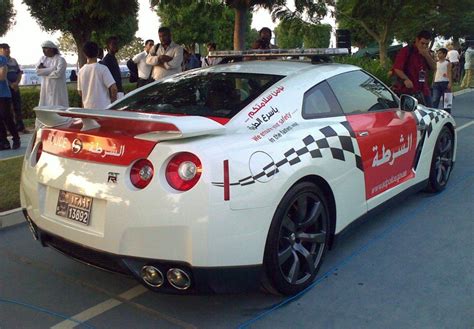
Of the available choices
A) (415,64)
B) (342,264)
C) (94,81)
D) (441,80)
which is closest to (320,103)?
(342,264)

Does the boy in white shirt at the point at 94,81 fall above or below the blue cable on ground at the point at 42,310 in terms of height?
above

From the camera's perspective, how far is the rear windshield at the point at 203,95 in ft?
11.1

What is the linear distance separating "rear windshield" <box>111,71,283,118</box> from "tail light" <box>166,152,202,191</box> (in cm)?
60

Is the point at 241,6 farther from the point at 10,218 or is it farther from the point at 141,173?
the point at 141,173

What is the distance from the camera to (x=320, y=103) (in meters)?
3.70

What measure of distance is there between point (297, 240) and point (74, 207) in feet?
4.50

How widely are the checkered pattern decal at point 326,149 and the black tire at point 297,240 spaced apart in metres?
0.19

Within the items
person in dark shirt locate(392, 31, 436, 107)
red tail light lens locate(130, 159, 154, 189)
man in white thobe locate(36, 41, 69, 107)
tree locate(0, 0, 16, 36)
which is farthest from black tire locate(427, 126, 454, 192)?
tree locate(0, 0, 16, 36)

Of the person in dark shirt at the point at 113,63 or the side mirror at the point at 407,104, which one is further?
the person in dark shirt at the point at 113,63

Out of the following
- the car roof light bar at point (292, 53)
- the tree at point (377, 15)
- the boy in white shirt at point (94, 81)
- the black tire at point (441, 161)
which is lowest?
the black tire at point (441, 161)

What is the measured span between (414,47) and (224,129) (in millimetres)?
4778

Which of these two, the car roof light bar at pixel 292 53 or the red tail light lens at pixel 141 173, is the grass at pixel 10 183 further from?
the red tail light lens at pixel 141 173

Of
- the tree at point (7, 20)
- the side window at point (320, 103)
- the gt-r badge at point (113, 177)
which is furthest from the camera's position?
the tree at point (7, 20)

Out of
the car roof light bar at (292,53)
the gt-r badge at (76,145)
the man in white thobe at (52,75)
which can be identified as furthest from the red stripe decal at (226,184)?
the man in white thobe at (52,75)
